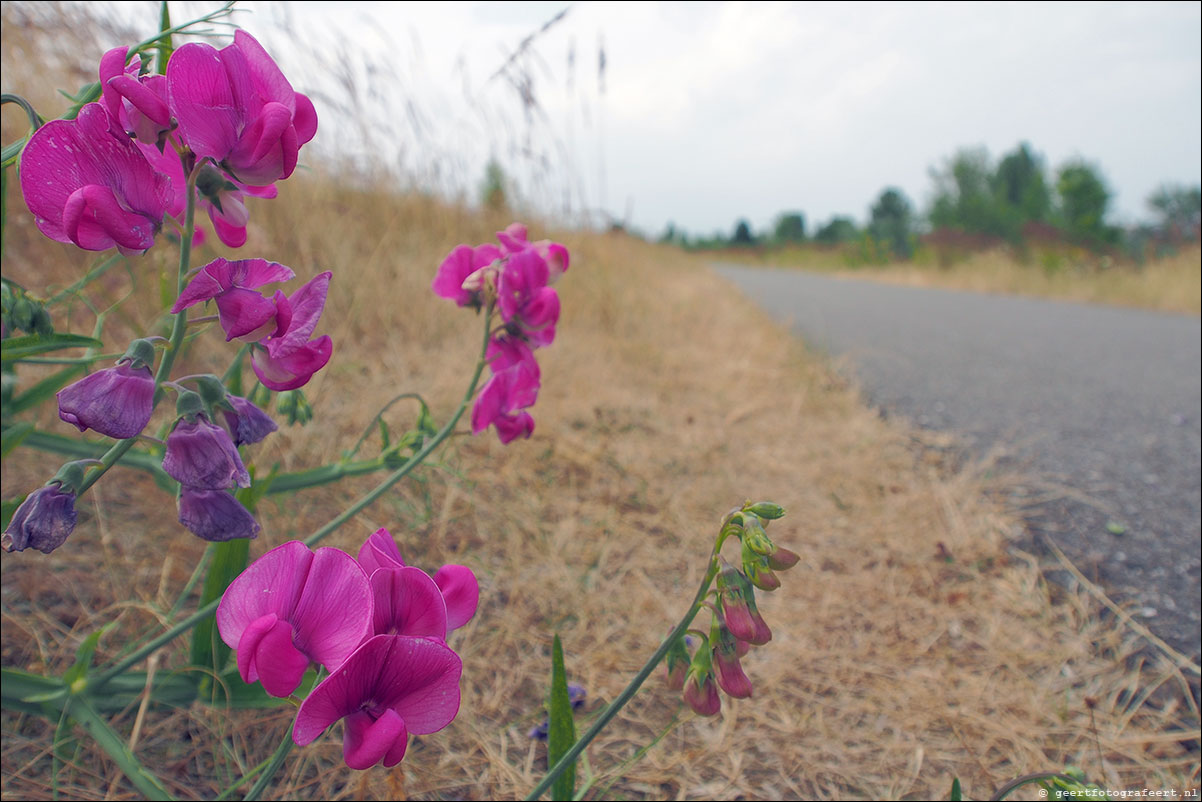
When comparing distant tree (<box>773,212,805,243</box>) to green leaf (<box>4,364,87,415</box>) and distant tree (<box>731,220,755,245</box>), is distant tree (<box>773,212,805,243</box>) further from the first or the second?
green leaf (<box>4,364,87,415</box>)

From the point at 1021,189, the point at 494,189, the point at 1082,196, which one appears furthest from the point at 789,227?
the point at 494,189

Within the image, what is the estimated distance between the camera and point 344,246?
2906 mm

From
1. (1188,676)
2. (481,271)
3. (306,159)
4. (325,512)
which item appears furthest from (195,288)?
(306,159)

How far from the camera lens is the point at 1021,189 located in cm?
2602

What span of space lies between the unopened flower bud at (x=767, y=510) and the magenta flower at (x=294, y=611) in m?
0.39

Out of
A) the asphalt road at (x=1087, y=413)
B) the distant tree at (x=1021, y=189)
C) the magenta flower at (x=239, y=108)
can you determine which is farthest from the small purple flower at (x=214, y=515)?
the distant tree at (x=1021, y=189)

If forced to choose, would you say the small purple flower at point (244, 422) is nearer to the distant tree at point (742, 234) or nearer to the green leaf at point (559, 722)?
the green leaf at point (559, 722)

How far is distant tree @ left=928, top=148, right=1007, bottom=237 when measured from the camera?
21.5 meters

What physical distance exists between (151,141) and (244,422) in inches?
9.7

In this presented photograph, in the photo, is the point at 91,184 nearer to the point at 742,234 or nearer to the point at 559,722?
the point at 559,722

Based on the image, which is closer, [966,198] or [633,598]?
[633,598]

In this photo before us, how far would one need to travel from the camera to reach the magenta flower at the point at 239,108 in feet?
1.75

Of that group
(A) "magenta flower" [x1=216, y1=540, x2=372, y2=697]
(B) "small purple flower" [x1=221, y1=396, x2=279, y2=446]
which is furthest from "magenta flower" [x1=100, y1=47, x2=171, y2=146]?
(A) "magenta flower" [x1=216, y1=540, x2=372, y2=697]

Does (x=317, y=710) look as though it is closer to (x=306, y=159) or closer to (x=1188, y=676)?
(x=1188, y=676)
